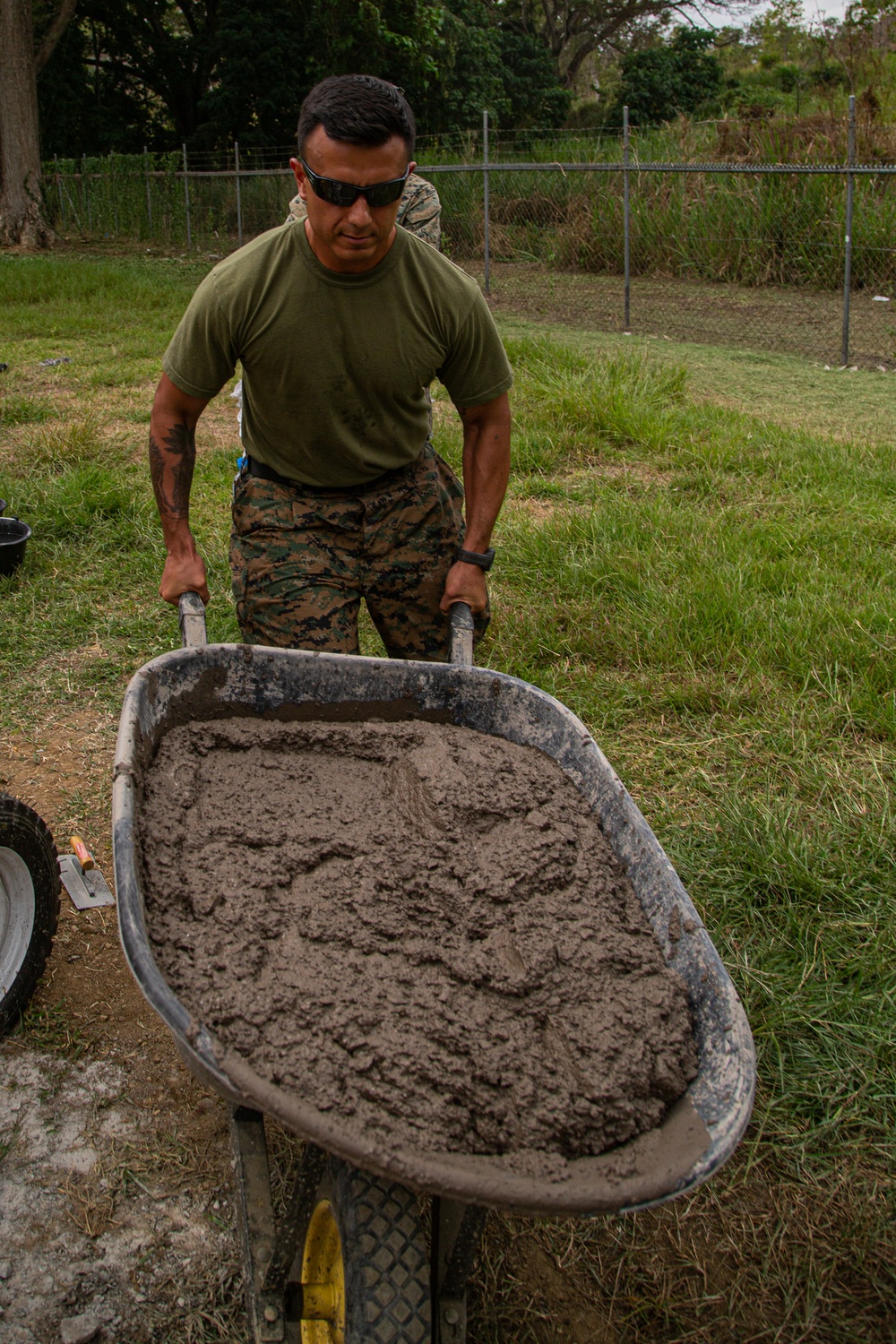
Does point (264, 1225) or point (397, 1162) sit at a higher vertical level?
point (397, 1162)

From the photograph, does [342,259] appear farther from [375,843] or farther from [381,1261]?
[381,1261]

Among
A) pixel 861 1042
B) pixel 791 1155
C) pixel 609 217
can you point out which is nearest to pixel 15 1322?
pixel 791 1155

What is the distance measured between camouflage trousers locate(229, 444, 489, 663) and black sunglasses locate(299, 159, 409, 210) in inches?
27.7

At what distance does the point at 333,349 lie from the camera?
8.25ft

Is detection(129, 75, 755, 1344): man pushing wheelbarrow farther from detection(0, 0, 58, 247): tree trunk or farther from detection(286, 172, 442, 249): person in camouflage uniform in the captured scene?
detection(0, 0, 58, 247): tree trunk

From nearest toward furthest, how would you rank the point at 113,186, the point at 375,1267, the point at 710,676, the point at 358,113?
the point at 375,1267
the point at 358,113
the point at 710,676
the point at 113,186

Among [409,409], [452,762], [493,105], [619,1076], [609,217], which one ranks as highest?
[493,105]

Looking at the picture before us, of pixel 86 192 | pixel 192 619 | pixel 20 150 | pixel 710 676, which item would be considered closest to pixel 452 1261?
pixel 192 619

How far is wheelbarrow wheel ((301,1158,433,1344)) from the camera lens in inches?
54.6

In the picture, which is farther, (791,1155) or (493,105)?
(493,105)

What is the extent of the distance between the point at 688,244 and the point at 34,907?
12013 mm

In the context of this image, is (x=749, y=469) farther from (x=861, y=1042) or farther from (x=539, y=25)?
(x=539, y=25)

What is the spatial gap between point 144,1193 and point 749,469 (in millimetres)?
4619

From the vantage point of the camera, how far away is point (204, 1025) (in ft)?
4.62
